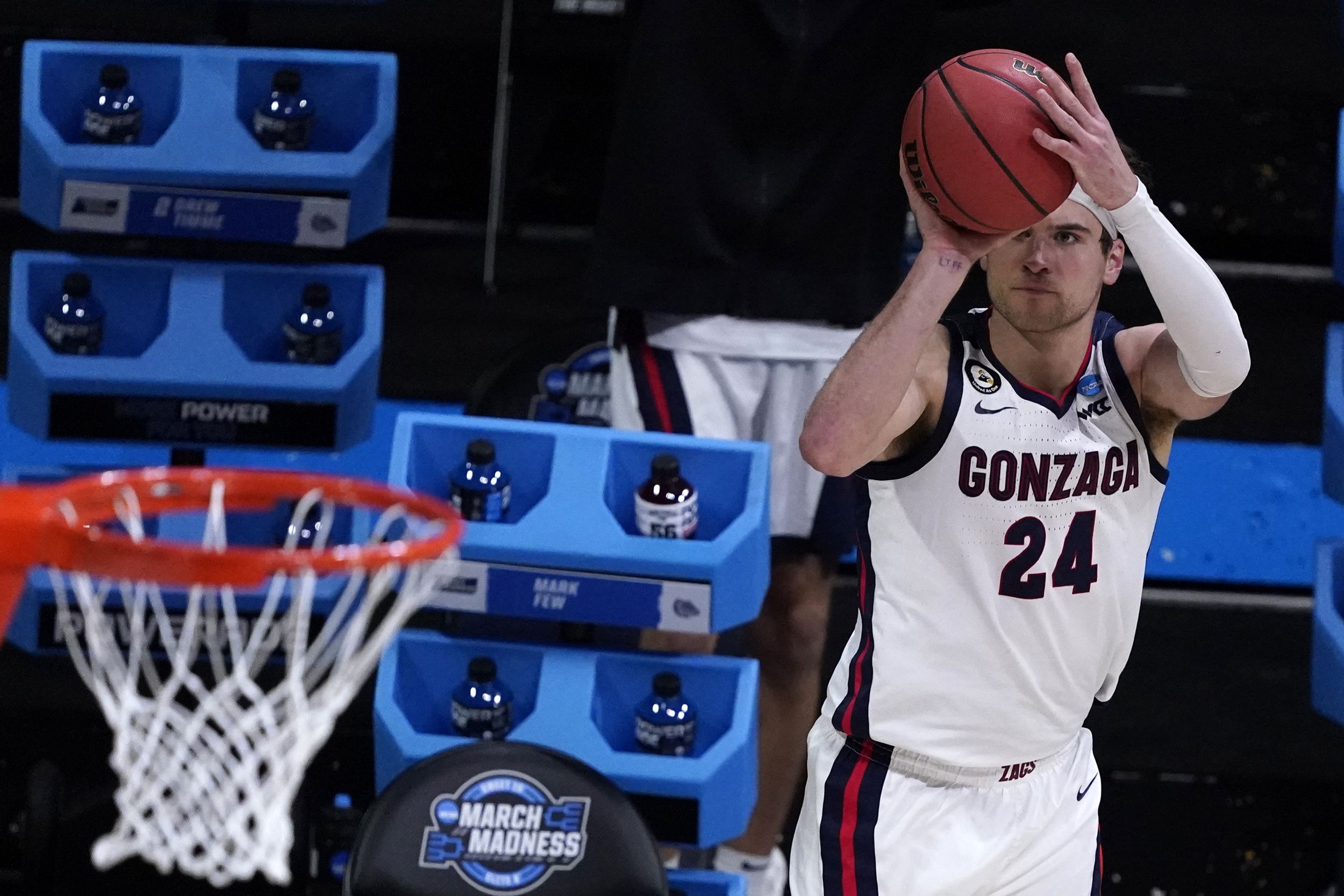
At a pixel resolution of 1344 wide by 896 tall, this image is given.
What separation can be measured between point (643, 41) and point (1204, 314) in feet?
4.68

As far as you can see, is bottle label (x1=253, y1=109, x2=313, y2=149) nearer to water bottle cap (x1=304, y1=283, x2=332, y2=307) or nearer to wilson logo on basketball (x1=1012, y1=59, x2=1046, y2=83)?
water bottle cap (x1=304, y1=283, x2=332, y2=307)

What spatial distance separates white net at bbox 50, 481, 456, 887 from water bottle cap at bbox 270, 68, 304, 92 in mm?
907

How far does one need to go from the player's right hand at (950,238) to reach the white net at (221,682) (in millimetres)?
898

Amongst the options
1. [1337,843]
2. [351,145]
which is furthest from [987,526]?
[1337,843]

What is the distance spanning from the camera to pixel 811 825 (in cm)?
331

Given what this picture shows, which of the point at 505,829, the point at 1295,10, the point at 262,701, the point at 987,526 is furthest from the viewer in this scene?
the point at 1295,10

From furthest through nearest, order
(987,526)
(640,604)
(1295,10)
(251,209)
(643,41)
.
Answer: (1295,10) → (251,209) → (643,41) → (640,604) → (987,526)

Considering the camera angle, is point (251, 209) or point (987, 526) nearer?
point (987, 526)

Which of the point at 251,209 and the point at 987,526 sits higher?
the point at 251,209

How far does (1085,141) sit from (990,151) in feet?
0.45

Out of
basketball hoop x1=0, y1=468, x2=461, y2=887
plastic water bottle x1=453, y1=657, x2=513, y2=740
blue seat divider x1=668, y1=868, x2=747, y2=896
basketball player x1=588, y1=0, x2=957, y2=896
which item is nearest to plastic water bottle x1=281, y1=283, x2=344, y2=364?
basketball hoop x1=0, y1=468, x2=461, y2=887

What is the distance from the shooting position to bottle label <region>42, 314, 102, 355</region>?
415 centimetres

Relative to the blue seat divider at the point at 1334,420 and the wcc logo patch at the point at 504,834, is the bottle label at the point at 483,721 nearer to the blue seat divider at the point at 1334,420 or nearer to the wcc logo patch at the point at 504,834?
the wcc logo patch at the point at 504,834

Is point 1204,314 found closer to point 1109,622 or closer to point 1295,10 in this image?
point 1109,622
